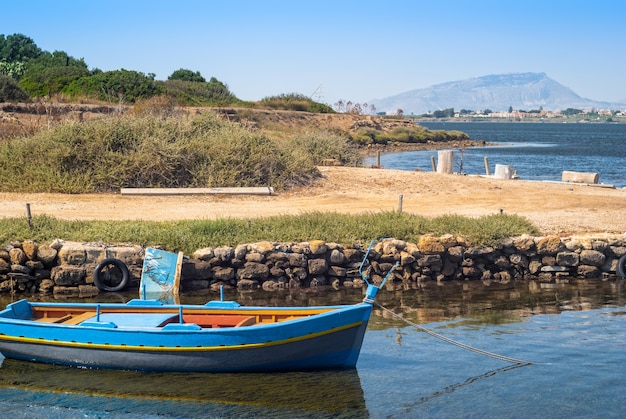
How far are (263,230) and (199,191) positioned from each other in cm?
565

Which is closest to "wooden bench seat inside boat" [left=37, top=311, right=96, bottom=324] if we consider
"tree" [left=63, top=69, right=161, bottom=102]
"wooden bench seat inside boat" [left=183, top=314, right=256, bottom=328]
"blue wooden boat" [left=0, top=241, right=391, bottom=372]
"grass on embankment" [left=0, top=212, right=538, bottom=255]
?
"blue wooden boat" [left=0, top=241, right=391, bottom=372]

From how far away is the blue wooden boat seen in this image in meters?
10.8

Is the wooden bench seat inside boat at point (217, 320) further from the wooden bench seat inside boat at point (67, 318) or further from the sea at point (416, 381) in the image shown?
the wooden bench seat inside boat at point (67, 318)

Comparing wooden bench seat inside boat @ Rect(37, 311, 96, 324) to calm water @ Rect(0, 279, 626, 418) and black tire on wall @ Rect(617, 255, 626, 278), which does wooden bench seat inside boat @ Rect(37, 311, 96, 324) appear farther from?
black tire on wall @ Rect(617, 255, 626, 278)

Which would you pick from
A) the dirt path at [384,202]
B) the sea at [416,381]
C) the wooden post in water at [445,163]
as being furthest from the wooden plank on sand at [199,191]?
the wooden post in water at [445,163]

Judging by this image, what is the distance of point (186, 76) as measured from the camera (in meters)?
69.8

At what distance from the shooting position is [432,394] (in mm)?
10750

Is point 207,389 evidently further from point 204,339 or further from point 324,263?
point 324,263

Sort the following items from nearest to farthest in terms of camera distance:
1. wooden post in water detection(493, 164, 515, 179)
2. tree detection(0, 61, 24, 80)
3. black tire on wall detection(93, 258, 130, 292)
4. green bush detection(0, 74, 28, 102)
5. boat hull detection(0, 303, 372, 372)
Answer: boat hull detection(0, 303, 372, 372) → black tire on wall detection(93, 258, 130, 292) → wooden post in water detection(493, 164, 515, 179) → green bush detection(0, 74, 28, 102) → tree detection(0, 61, 24, 80)

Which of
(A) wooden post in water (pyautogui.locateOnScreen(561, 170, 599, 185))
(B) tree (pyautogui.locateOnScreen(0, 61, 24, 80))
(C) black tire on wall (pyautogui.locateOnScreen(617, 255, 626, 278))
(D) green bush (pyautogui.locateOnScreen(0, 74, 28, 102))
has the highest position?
(B) tree (pyautogui.locateOnScreen(0, 61, 24, 80))

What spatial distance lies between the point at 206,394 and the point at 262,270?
226 inches

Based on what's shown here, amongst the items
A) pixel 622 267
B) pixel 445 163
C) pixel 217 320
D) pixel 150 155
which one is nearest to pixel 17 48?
pixel 445 163

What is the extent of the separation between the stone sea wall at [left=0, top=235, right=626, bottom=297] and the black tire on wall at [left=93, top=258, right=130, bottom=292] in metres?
0.22

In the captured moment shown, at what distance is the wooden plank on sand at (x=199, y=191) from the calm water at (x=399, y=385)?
9.45 metres
